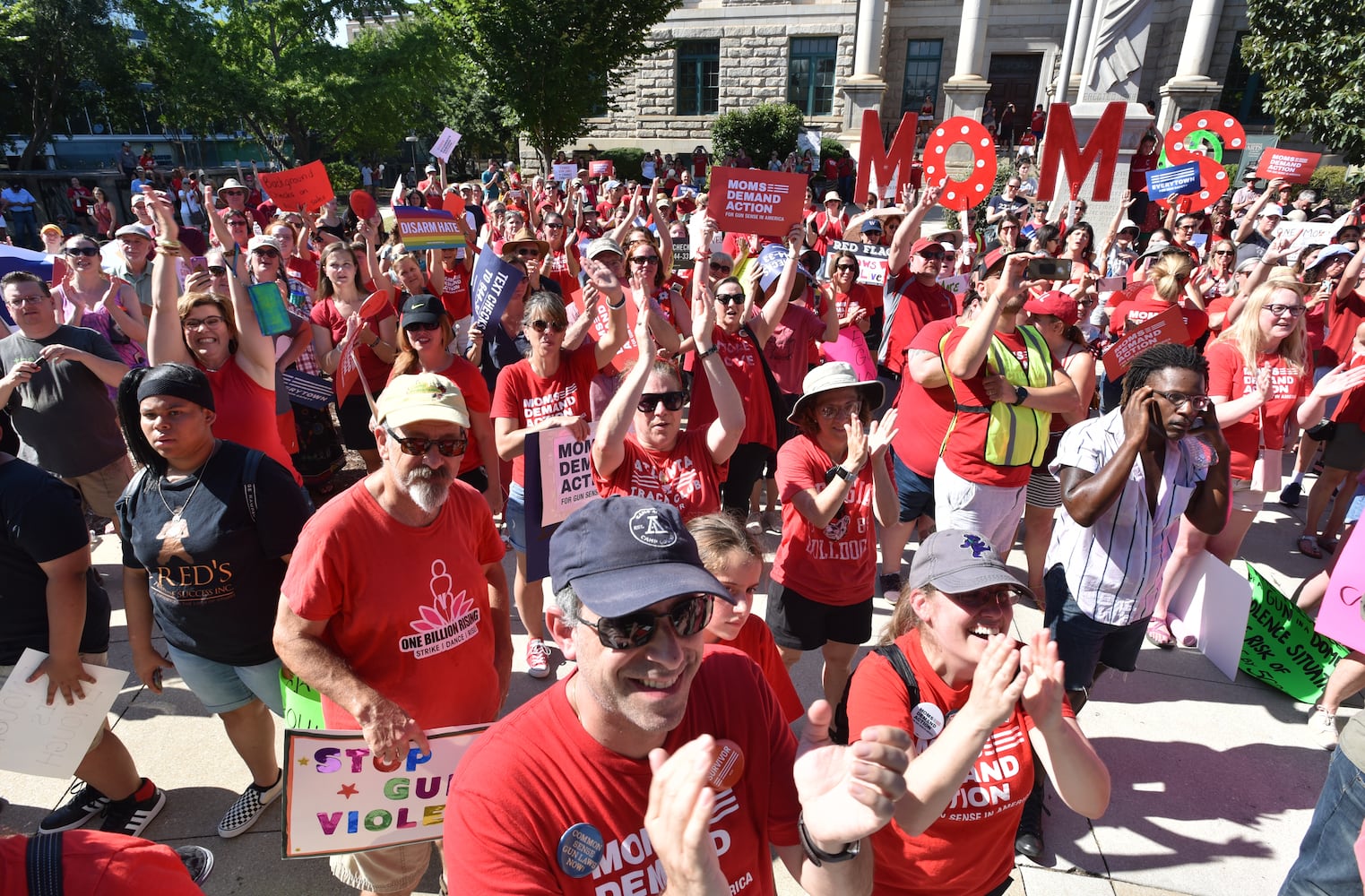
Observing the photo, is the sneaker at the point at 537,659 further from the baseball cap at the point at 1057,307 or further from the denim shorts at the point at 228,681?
the baseball cap at the point at 1057,307

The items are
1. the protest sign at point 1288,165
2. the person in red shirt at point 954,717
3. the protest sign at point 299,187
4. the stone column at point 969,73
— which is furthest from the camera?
the stone column at point 969,73

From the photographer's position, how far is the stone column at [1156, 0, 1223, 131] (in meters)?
22.5

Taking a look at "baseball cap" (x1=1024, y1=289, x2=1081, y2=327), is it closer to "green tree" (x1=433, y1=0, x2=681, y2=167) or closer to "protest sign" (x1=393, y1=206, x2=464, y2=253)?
"protest sign" (x1=393, y1=206, x2=464, y2=253)

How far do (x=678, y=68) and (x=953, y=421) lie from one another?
103 ft

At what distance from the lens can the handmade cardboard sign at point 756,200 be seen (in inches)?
257

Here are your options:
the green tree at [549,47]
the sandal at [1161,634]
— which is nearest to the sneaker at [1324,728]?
the sandal at [1161,634]

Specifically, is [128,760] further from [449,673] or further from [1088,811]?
[1088,811]

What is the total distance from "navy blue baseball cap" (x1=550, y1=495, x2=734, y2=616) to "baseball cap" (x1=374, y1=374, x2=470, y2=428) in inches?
37.1

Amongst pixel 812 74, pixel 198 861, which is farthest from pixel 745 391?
pixel 812 74

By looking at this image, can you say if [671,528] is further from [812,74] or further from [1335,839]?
[812,74]

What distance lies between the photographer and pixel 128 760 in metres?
3.05

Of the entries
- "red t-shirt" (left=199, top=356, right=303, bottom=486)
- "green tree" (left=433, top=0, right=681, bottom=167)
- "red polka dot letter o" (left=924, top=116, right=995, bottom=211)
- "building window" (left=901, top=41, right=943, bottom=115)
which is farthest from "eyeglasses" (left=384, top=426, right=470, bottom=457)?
"building window" (left=901, top=41, right=943, bottom=115)

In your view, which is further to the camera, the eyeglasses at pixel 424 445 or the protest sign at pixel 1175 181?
the protest sign at pixel 1175 181

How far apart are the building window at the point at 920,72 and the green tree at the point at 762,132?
300 inches
